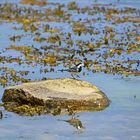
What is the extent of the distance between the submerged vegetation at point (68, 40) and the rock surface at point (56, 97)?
2.59 m

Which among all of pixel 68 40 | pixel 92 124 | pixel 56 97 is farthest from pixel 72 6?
pixel 92 124

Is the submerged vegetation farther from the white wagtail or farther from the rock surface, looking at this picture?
the rock surface

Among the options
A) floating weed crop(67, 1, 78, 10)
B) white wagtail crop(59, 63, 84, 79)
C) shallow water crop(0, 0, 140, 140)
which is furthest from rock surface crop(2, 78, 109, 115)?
floating weed crop(67, 1, 78, 10)

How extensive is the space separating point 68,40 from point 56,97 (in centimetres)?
1359

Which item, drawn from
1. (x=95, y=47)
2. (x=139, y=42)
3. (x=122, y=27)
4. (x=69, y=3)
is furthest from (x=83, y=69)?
(x=69, y=3)

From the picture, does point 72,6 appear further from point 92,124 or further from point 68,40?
point 92,124

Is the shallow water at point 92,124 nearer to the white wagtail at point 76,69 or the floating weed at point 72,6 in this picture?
the white wagtail at point 76,69

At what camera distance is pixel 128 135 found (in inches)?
543

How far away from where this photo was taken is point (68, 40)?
2970 centimetres

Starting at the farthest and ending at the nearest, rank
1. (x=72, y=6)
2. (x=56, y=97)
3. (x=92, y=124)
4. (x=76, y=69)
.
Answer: (x=72, y=6)
(x=76, y=69)
(x=56, y=97)
(x=92, y=124)

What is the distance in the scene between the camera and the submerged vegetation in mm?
22805

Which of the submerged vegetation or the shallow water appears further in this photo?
the submerged vegetation

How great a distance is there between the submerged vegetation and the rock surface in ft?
8.50

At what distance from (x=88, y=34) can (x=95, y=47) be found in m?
4.64
